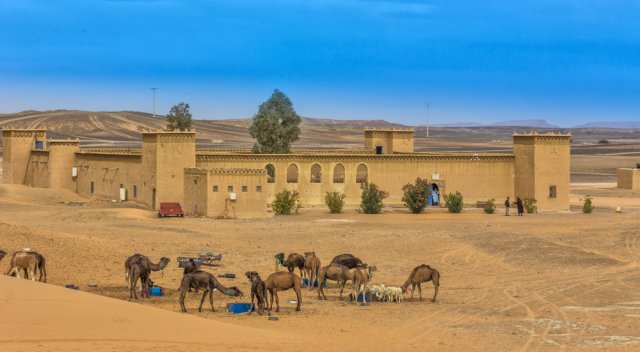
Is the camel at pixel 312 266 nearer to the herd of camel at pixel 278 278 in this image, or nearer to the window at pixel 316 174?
the herd of camel at pixel 278 278

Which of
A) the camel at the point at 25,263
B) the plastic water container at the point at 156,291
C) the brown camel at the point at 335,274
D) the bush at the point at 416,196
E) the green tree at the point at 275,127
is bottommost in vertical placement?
the plastic water container at the point at 156,291

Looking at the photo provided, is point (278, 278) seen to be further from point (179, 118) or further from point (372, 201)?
point (179, 118)

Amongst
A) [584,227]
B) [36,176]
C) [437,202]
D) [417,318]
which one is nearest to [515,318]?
→ [417,318]

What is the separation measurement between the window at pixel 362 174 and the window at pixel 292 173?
3.01 meters

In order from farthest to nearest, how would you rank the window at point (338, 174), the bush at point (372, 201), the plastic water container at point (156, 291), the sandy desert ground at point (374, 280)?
1. the window at point (338, 174)
2. the bush at point (372, 201)
3. the plastic water container at point (156, 291)
4. the sandy desert ground at point (374, 280)

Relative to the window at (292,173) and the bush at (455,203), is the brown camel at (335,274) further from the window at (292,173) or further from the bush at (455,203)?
the window at (292,173)

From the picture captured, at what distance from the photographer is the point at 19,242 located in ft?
88.2

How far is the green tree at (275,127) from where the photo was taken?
6650 cm

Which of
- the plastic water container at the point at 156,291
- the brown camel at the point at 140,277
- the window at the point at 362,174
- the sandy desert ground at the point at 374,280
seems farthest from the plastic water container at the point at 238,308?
the window at the point at 362,174

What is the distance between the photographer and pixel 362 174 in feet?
170

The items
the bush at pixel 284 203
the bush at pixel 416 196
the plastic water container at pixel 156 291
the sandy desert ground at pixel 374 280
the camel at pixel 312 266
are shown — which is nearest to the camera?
the sandy desert ground at pixel 374 280

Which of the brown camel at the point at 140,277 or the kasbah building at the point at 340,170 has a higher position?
the kasbah building at the point at 340,170

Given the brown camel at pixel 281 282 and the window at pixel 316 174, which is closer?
the brown camel at pixel 281 282

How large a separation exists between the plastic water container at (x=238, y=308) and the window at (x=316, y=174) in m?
29.8
